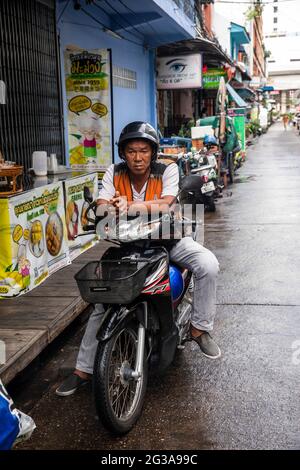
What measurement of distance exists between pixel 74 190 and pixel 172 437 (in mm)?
4018

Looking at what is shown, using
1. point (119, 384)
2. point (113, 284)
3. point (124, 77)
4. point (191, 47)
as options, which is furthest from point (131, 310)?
point (191, 47)

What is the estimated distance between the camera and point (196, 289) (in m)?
3.92

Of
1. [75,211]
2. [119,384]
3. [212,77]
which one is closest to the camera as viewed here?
[119,384]

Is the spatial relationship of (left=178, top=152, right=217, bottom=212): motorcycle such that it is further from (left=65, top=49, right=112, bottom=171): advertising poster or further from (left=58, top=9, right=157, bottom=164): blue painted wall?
(left=65, top=49, right=112, bottom=171): advertising poster

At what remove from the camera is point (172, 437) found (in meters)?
3.22

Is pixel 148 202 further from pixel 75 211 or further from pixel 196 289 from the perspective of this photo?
pixel 75 211

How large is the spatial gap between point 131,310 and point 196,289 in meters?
0.76

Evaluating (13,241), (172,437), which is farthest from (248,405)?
(13,241)

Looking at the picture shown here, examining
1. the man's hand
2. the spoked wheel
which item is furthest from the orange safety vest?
the spoked wheel

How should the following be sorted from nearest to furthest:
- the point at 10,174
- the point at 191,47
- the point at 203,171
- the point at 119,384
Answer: the point at 119,384 < the point at 10,174 < the point at 203,171 < the point at 191,47

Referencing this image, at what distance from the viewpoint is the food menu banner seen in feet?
16.8

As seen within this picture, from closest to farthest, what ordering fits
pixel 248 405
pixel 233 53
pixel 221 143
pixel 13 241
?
pixel 248 405
pixel 13 241
pixel 221 143
pixel 233 53
